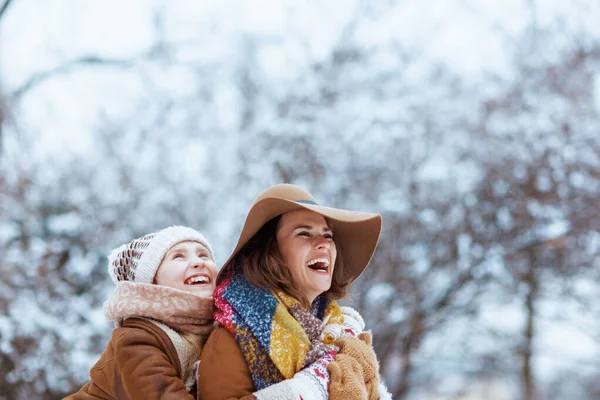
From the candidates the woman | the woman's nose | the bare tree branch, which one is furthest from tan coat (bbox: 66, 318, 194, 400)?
the bare tree branch

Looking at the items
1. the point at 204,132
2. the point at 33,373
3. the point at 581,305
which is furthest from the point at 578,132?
the point at 33,373

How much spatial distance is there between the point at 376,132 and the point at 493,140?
160cm

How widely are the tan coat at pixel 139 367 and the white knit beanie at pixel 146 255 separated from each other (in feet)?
0.73

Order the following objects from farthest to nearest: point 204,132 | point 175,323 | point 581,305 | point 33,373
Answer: point 204,132 < point 581,305 < point 33,373 < point 175,323

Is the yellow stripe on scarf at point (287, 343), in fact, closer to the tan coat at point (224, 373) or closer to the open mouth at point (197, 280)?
the tan coat at point (224, 373)

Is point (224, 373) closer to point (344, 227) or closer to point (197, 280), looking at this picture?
point (197, 280)

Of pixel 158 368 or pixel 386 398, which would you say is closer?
pixel 158 368

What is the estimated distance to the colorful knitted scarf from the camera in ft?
6.63

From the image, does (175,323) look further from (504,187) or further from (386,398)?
(504,187)

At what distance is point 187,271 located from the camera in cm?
236

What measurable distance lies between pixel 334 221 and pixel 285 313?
0.48m

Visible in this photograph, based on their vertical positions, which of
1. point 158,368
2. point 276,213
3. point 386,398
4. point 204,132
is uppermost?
point 204,132

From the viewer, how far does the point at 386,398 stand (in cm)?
226

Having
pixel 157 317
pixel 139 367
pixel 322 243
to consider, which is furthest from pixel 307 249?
pixel 139 367
